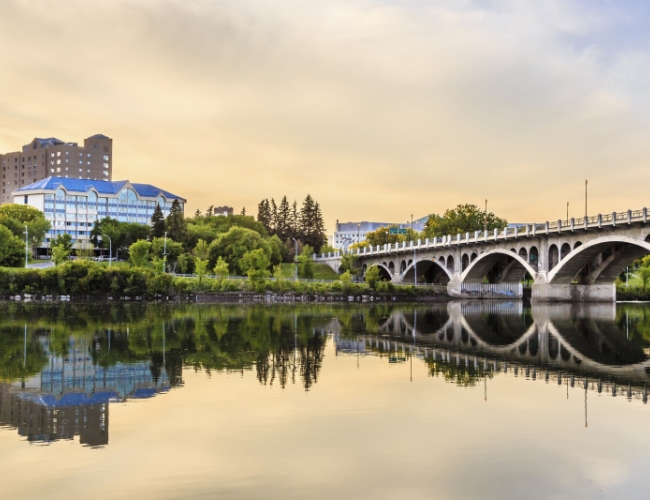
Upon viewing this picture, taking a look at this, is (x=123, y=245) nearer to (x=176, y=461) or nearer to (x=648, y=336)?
(x=648, y=336)

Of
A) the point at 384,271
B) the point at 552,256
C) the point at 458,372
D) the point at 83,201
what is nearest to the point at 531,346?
the point at 458,372

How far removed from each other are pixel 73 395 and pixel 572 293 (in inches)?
2949

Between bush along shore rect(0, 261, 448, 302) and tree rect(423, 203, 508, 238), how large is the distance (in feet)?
116

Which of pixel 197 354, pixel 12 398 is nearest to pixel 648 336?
pixel 197 354

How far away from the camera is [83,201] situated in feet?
550

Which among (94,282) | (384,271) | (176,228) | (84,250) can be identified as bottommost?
(94,282)

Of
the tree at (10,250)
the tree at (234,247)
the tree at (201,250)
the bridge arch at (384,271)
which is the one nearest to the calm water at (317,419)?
the tree at (10,250)

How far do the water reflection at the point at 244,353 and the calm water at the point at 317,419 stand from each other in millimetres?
152

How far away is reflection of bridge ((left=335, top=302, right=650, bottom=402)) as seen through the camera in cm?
2844

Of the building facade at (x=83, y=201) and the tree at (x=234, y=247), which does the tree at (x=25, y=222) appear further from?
the tree at (x=234, y=247)

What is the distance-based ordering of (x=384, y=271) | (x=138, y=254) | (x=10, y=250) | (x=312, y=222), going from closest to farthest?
(x=138, y=254) < (x=10, y=250) < (x=384, y=271) < (x=312, y=222)

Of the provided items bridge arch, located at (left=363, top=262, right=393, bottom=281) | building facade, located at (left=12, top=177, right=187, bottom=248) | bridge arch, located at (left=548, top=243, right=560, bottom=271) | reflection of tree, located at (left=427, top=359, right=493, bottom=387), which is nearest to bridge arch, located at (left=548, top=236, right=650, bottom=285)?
bridge arch, located at (left=548, top=243, right=560, bottom=271)

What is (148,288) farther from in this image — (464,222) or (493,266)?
(464,222)

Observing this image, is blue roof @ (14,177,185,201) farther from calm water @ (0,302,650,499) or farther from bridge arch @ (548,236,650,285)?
calm water @ (0,302,650,499)
